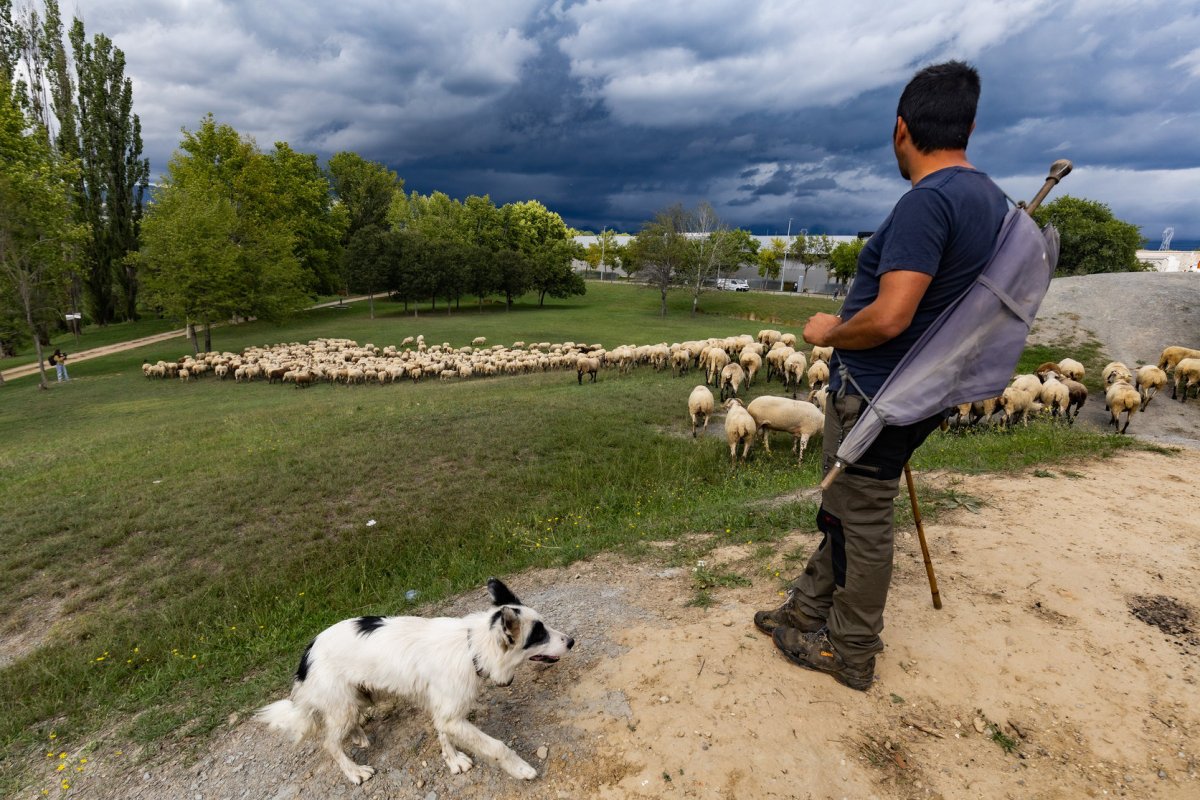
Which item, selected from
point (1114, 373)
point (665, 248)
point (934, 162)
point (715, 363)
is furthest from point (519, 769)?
point (665, 248)

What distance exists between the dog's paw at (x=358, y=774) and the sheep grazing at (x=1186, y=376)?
22.6 m

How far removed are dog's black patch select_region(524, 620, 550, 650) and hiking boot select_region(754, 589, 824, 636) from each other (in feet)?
5.48

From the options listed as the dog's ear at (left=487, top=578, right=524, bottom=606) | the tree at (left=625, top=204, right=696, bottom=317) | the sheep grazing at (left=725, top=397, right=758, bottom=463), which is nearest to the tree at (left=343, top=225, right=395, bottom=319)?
the tree at (left=625, top=204, right=696, bottom=317)

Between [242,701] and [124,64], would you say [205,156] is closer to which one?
[124,64]

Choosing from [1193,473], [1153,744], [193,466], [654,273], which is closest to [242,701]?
[1153,744]

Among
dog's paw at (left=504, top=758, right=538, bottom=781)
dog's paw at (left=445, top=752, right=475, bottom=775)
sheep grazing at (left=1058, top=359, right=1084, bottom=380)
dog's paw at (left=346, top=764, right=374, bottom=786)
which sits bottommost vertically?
sheep grazing at (left=1058, top=359, right=1084, bottom=380)

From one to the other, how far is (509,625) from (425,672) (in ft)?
1.88

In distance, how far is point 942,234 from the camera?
2.53 metres

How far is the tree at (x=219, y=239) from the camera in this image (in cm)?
2958

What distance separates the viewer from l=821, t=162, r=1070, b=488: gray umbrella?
2.57 metres

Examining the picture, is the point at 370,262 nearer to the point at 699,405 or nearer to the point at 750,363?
the point at 750,363

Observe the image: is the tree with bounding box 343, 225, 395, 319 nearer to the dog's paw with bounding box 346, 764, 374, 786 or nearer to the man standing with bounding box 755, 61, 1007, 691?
the dog's paw with bounding box 346, 764, 374, 786

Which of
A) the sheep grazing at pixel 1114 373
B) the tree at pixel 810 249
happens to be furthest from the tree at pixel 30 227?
the tree at pixel 810 249

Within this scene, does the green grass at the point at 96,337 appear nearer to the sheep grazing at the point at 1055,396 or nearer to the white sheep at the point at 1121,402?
the sheep grazing at the point at 1055,396
